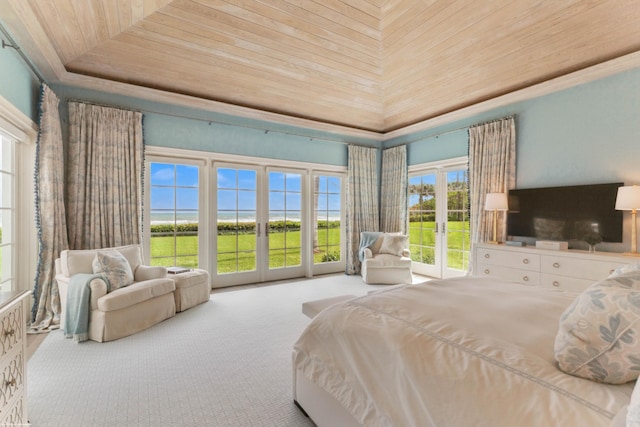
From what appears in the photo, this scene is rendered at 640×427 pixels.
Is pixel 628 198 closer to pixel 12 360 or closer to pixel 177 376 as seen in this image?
pixel 177 376

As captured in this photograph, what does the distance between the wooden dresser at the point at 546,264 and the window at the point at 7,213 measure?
5.39m

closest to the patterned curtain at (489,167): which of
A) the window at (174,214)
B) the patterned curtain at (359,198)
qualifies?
the patterned curtain at (359,198)

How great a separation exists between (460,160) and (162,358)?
15.7 ft

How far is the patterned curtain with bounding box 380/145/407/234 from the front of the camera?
5.87 m

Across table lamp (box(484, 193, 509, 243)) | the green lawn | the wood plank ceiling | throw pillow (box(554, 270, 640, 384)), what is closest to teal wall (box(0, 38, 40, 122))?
the wood plank ceiling

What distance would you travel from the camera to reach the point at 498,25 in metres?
3.12

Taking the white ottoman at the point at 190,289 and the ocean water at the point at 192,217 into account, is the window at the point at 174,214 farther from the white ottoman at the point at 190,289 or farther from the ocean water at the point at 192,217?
the white ottoman at the point at 190,289

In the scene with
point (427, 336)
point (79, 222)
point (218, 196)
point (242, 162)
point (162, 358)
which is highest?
point (242, 162)

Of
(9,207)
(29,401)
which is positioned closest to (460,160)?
(29,401)

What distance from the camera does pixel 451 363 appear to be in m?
1.12

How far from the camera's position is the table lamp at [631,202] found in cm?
298

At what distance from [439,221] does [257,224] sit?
3.14 meters

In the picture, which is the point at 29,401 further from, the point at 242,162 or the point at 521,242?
the point at 521,242

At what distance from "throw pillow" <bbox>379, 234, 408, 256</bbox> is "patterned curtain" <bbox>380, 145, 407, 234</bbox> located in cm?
55
